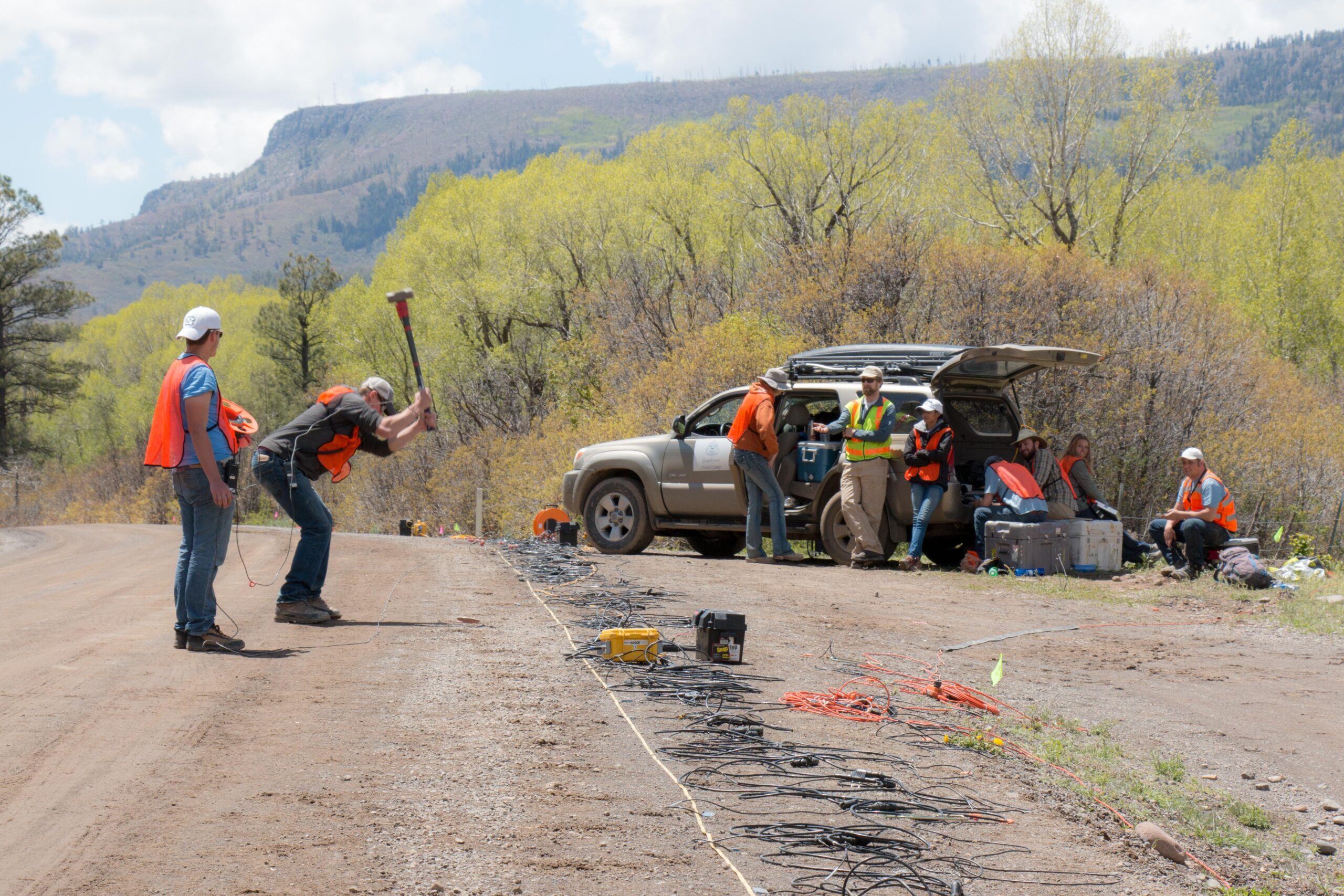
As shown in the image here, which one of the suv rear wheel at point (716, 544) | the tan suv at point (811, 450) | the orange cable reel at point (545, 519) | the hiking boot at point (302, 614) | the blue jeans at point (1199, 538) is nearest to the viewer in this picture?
the hiking boot at point (302, 614)

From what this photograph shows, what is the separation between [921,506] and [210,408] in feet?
25.1

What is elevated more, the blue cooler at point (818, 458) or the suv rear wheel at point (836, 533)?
the blue cooler at point (818, 458)

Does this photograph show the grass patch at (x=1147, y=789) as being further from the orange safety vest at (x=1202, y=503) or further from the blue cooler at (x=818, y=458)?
the blue cooler at (x=818, y=458)

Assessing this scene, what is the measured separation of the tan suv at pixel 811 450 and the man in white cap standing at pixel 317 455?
574 centimetres

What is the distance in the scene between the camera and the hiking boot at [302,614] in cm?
825

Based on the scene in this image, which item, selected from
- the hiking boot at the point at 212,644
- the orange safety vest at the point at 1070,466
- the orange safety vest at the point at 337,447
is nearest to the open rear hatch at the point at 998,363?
the orange safety vest at the point at 1070,466

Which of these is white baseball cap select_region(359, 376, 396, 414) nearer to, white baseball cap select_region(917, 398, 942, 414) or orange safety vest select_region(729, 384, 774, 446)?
orange safety vest select_region(729, 384, 774, 446)

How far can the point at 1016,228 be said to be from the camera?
109ft

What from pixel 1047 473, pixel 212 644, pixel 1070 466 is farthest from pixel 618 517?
pixel 212 644

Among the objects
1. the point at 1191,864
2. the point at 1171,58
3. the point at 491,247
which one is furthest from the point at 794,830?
the point at 491,247

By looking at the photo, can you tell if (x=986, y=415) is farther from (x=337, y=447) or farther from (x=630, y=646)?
(x=337, y=447)

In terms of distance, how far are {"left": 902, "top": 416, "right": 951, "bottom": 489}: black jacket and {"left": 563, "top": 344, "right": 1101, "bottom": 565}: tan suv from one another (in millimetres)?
340

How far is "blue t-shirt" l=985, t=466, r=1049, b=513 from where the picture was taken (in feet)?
39.7

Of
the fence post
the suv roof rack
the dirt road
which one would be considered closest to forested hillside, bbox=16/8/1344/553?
the fence post
